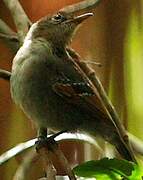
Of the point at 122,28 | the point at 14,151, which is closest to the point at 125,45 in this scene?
the point at 122,28

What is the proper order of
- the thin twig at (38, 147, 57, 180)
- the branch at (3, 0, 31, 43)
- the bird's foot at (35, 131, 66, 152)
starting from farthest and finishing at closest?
the branch at (3, 0, 31, 43), the bird's foot at (35, 131, 66, 152), the thin twig at (38, 147, 57, 180)

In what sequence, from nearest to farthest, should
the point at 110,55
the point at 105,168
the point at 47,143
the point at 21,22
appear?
the point at 105,168 < the point at 47,143 < the point at 21,22 < the point at 110,55

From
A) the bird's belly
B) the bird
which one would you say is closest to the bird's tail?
the bird

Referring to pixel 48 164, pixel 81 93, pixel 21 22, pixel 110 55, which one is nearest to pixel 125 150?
pixel 81 93

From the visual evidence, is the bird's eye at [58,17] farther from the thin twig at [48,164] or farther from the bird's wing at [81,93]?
the thin twig at [48,164]

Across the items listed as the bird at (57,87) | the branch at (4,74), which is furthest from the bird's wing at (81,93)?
the branch at (4,74)

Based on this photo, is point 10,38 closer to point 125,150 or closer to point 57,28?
point 57,28

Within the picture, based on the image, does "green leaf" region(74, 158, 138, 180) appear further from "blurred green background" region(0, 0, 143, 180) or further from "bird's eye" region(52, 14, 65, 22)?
"blurred green background" region(0, 0, 143, 180)
